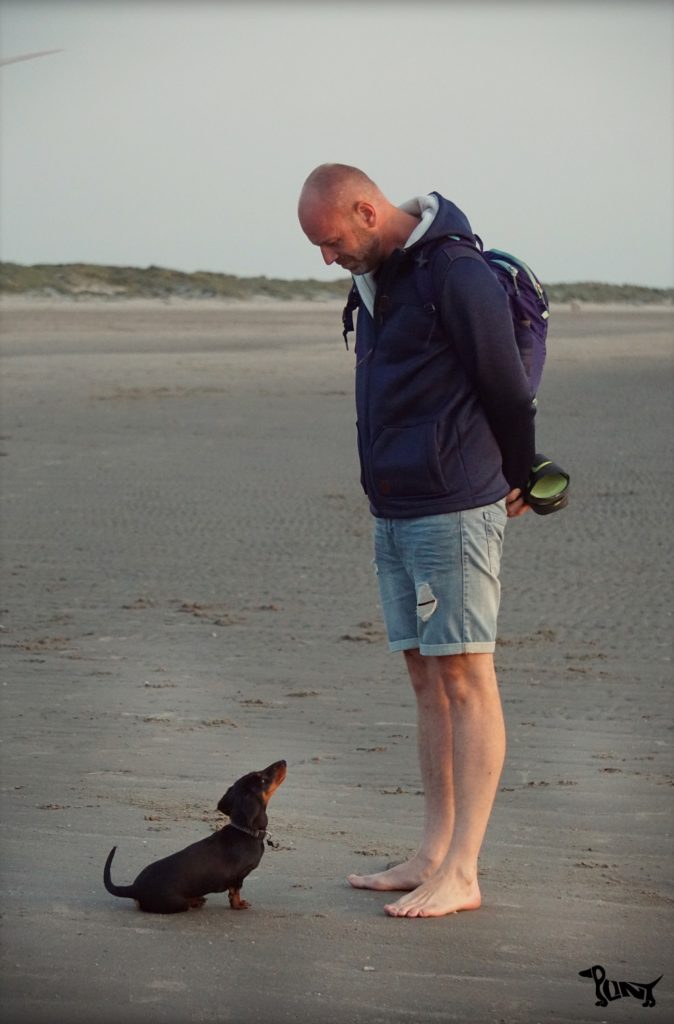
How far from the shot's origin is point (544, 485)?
404 cm

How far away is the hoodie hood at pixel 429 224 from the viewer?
3.87 m

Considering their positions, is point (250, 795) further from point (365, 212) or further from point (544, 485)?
point (365, 212)

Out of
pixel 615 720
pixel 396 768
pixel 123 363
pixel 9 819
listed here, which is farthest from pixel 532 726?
pixel 123 363

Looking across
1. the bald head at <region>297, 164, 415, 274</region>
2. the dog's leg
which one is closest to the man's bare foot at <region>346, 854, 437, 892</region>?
the dog's leg

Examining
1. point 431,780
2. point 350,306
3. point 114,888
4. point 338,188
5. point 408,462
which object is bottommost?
point 114,888

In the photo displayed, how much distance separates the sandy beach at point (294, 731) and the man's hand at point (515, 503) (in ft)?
3.50

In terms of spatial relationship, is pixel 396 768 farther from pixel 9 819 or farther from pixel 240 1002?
pixel 240 1002

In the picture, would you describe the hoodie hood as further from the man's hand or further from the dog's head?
the dog's head

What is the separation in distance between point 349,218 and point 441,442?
2.02 ft

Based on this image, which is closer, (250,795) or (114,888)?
(114,888)

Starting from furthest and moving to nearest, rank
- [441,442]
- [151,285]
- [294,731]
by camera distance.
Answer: [151,285] < [294,731] < [441,442]

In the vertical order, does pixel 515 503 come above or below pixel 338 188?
below

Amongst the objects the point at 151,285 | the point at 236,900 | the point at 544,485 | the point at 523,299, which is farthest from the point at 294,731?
the point at 151,285

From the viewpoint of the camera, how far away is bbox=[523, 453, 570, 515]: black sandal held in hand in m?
4.03
